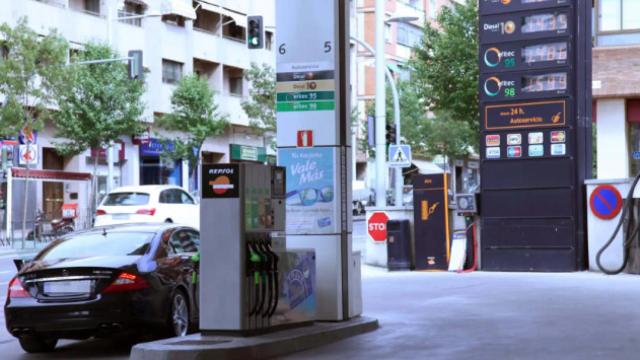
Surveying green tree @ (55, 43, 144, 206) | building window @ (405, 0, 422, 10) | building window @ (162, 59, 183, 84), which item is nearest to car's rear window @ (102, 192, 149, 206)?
green tree @ (55, 43, 144, 206)

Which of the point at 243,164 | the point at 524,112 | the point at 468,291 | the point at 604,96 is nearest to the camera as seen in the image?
the point at 243,164

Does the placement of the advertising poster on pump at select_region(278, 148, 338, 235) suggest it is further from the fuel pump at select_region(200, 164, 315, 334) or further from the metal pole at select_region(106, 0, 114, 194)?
the metal pole at select_region(106, 0, 114, 194)

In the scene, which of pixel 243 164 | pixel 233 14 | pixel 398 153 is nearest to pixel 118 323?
pixel 243 164

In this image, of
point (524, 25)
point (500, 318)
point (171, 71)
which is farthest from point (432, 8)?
point (500, 318)

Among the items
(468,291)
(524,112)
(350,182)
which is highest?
(524,112)

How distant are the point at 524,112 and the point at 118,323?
11111 millimetres

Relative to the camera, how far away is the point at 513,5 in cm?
1991

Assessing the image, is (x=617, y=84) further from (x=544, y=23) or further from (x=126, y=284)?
(x=126, y=284)

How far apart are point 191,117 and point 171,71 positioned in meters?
3.57

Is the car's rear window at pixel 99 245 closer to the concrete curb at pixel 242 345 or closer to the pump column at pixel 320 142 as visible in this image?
the concrete curb at pixel 242 345

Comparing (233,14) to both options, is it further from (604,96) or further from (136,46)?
(604,96)

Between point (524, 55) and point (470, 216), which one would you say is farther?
point (470, 216)

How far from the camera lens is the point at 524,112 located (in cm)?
1961

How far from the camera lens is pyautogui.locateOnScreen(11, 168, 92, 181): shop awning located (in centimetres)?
3491
